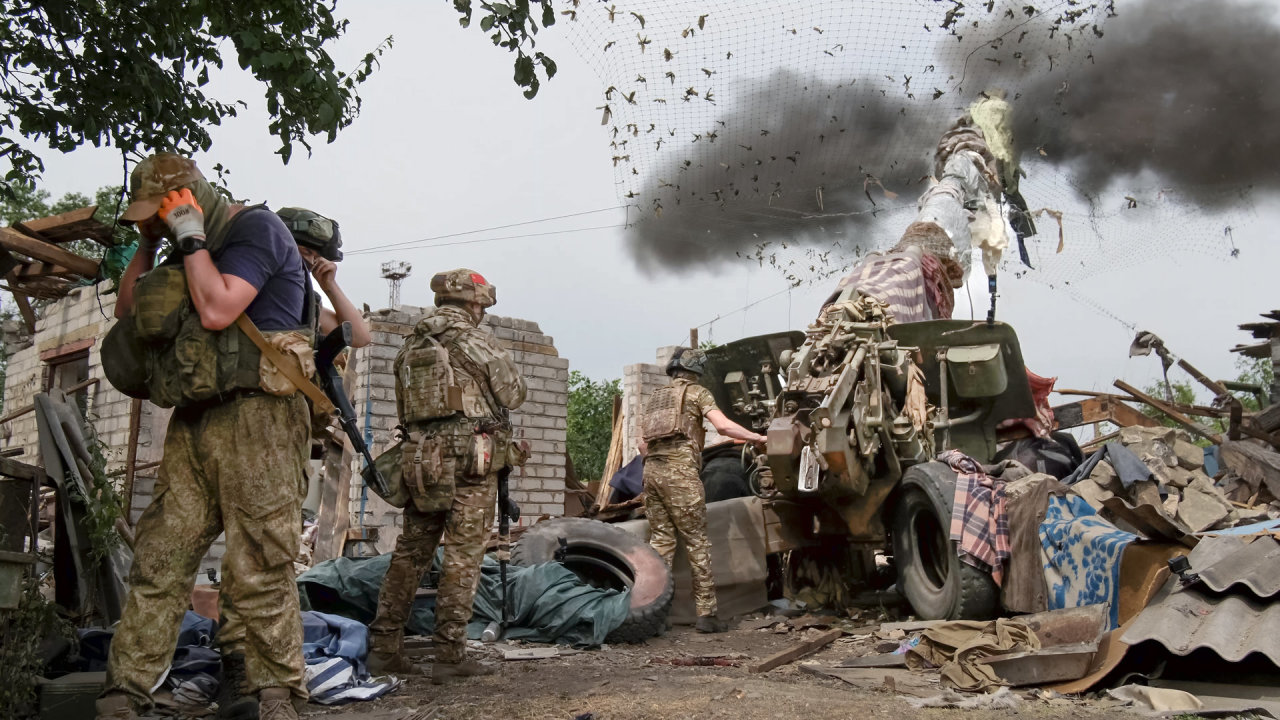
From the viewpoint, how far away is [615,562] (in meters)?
7.31

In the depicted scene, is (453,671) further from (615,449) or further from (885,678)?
(615,449)

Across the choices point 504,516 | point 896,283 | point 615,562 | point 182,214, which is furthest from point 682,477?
point 182,214

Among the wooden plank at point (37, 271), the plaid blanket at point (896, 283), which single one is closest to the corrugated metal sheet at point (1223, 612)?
the plaid blanket at point (896, 283)

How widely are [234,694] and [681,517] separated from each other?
427cm

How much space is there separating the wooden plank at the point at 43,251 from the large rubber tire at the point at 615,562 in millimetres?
3625

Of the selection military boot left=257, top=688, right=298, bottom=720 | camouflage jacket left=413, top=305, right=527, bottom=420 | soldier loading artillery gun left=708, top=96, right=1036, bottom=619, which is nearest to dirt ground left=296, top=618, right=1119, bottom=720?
military boot left=257, top=688, right=298, bottom=720

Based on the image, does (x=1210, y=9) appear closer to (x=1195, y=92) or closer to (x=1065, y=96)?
(x=1195, y=92)

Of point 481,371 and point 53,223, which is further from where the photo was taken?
point 481,371

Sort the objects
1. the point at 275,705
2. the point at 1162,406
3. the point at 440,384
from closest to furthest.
Answer: the point at 275,705 < the point at 440,384 < the point at 1162,406

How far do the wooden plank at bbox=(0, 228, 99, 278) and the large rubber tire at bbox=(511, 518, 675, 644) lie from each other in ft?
11.9

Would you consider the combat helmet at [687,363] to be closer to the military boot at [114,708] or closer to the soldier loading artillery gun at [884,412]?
the soldier loading artillery gun at [884,412]

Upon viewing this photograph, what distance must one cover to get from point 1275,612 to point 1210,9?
763 cm

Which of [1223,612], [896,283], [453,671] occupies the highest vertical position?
[896,283]

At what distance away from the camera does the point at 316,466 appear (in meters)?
11.1
